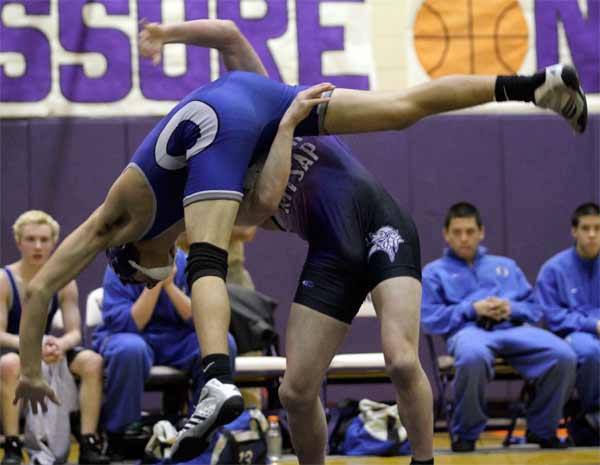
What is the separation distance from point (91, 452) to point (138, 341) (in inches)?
23.8

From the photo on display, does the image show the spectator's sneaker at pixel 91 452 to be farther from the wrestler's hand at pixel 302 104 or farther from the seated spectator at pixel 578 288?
the wrestler's hand at pixel 302 104

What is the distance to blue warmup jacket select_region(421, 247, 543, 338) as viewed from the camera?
657 centimetres

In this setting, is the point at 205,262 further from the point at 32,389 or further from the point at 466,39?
the point at 466,39

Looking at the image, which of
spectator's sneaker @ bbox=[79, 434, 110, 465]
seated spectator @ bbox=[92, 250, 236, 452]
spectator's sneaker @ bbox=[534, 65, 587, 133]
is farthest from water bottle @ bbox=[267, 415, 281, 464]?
spectator's sneaker @ bbox=[534, 65, 587, 133]

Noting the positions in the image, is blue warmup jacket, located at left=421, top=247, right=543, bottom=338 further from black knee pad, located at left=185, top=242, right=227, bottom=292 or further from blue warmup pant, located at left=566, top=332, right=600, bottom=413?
black knee pad, located at left=185, top=242, right=227, bottom=292

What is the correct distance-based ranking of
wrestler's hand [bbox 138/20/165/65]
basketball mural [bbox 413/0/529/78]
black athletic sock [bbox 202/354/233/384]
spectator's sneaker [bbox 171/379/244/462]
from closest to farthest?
spectator's sneaker [bbox 171/379/244/462]
black athletic sock [bbox 202/354/233/384]
wrestler's hand [bbox 138/20/165/65]
basketball mural [bbox 413/0/529/78]

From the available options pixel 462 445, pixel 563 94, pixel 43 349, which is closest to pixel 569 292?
pixel 462 445

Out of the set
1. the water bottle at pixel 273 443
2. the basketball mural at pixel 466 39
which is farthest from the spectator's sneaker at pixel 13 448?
the basketball mural at pixel 466 39

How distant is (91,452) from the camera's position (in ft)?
19.7

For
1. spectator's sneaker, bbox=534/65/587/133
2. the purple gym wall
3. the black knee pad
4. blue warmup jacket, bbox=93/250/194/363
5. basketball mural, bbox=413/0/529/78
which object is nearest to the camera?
the black knee pad

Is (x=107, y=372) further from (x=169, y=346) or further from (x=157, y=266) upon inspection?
(x=157, y=266)

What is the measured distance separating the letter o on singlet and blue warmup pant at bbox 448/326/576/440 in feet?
9.73

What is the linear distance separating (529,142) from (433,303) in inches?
72.3

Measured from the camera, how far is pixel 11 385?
604 cm
